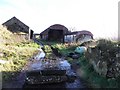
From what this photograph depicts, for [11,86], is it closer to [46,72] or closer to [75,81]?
[46,72]

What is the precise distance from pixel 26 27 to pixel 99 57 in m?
38.1

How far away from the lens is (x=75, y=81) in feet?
46.1

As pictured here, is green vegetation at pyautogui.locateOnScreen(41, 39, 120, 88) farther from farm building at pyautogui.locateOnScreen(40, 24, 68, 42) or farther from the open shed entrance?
the open shed entrance

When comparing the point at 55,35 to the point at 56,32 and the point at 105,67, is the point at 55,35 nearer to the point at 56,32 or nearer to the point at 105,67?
the point at 56,32

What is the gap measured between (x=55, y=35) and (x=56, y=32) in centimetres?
72

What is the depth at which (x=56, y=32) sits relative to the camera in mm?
56625

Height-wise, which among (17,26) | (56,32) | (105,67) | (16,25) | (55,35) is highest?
(16,25)

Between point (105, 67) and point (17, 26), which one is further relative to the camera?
point (17, 26)

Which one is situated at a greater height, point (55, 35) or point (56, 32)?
point (56, 32)

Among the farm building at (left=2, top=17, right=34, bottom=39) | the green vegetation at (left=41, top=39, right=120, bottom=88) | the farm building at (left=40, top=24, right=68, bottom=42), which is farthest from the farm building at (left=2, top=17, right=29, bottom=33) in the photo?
the green vegetation at (left=41, top=39, right=120, bottom=88)

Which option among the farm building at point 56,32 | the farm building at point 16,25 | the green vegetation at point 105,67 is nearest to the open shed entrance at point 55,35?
the farm building at point 56,32

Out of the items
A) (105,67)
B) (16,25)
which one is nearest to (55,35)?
(16,25)

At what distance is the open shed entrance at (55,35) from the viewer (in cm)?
5603

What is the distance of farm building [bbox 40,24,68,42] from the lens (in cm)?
5509
